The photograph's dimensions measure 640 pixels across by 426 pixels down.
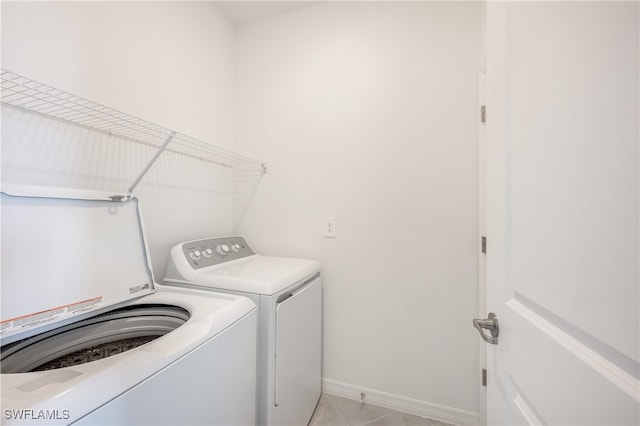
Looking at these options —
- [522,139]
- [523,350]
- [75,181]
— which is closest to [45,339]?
[75,181]

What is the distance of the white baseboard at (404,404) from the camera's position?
1.60m

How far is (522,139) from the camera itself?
2.08ft

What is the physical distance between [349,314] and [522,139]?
1.59 metres

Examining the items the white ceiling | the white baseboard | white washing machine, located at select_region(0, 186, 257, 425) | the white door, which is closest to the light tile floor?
the white baseboard

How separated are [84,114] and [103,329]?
3.30 ft

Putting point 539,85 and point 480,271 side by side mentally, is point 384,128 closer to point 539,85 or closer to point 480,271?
point 480,271

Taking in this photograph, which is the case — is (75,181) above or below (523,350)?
above

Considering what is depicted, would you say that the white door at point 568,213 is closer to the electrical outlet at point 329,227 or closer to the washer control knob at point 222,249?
the electrical outlet at point 329,227

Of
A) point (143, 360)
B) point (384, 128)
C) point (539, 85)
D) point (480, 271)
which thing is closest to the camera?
point (539, 85)

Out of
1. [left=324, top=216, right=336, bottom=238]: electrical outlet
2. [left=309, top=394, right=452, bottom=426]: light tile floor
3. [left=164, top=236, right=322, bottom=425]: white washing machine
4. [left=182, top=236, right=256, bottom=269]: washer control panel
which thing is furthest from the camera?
[left=324, top=216, right=336, bottom=238]: electrical outlet

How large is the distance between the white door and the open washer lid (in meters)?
1.46

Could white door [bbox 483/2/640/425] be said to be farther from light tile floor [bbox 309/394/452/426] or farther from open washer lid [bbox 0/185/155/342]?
open washer lid [bbox 0/185/155/342]

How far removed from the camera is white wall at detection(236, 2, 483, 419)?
5.37 feet

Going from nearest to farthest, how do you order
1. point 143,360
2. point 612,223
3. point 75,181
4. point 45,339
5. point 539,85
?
point 612,223 < point 539,85 < point 143,360 < point 45,339 < point 75,181
